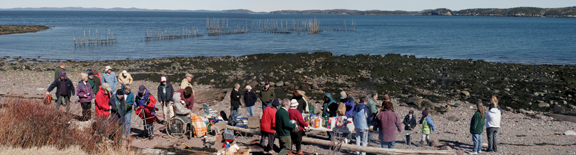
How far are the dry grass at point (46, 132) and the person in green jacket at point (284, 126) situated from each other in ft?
9.57

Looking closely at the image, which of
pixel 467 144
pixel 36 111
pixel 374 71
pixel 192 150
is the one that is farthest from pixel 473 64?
pixel 36 111

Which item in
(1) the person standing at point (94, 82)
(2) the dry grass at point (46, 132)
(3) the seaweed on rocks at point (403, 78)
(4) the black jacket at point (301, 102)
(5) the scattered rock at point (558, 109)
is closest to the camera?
(2) the dry grass at point (46, 132)

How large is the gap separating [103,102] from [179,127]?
6.15ft

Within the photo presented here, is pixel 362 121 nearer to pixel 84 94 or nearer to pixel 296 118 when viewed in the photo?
pixel 296 118

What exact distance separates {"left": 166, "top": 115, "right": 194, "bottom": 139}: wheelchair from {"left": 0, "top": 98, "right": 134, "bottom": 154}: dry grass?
1.99 metres

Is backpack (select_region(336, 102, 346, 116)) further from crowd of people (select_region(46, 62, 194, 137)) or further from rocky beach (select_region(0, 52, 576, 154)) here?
crowd of people (select_region(46, 62, 194, 137))

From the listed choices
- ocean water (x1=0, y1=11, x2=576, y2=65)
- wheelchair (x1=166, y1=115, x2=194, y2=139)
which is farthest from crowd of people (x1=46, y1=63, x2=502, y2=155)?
ocean water (x1=0, y1=11, x2=576, y2=65)

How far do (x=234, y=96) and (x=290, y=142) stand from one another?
3752 mm

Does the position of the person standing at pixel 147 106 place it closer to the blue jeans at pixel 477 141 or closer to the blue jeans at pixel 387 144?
the blue jeans at pixel 387 144

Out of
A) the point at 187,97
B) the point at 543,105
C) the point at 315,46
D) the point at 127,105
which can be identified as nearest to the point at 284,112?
the point at 187,97

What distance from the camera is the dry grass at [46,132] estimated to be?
7.38 m

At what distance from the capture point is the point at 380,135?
8.88m

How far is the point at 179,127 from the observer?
10000mm

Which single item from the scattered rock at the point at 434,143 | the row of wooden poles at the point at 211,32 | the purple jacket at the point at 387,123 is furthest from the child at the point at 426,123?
the row of wooden poles at the point at 211,32
